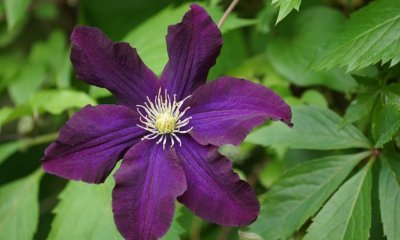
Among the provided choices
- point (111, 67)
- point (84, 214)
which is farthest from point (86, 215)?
point (111, 67)

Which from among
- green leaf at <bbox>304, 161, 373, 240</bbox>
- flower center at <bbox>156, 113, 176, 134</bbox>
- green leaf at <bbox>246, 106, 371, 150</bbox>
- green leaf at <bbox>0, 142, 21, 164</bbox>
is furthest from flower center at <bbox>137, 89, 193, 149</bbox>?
green leaf at <bbox>0, 142, 21, 164</bbox>

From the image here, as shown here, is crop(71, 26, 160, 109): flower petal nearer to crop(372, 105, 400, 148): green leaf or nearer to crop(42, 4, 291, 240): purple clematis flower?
crop(42, 4, 291, 240): purple clematis flower

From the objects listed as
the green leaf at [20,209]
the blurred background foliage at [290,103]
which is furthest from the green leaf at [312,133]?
the green leaf at [20,209]

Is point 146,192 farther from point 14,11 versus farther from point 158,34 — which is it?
point 14,11

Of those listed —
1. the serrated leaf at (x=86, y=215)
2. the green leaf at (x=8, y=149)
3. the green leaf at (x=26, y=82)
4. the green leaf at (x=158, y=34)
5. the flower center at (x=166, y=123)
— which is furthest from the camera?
the green leaf at (x=26, y=82)

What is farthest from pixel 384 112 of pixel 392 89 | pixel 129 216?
pixel 129 216

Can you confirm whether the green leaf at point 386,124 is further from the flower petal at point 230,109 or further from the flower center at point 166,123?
the flower center at point 166,123

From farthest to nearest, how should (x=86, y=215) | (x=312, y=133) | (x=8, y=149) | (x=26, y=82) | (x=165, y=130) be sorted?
(x=26, y=82), (x=8, y=149), (x=86, y=215), (x=312, y=133), (x=165, y=130)

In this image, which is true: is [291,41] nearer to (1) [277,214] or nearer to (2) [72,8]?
(1) [277,214]
